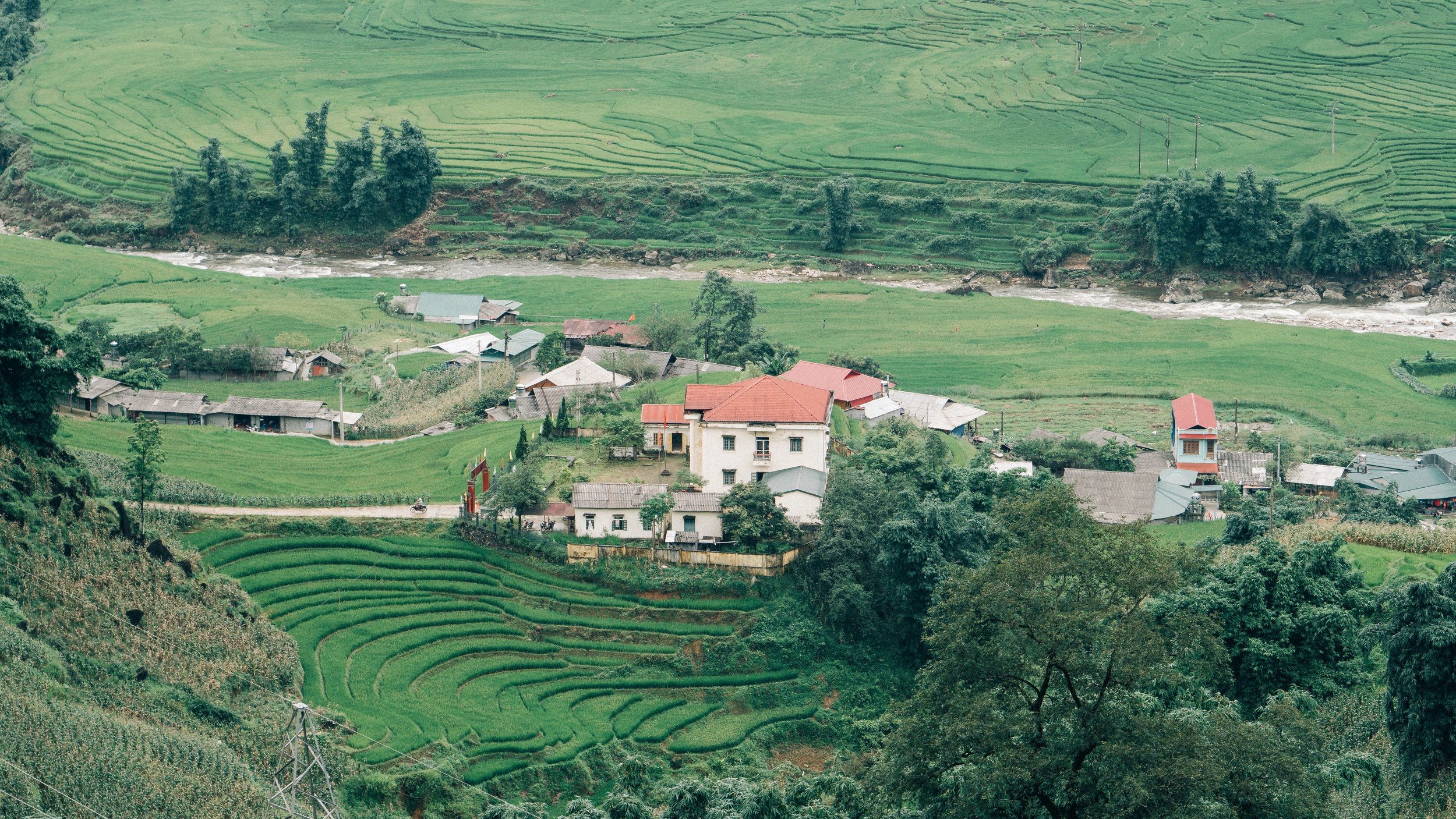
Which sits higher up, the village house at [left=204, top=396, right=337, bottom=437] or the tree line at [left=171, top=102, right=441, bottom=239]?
the tree line at [left=171, top=102, right=441, bottom=239]

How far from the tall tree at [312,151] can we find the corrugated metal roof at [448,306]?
55.7 ft

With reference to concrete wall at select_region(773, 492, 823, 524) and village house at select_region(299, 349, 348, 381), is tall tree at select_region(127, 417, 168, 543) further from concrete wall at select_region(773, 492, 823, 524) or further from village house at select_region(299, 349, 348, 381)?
village house at select_region(299, 349, 348, 381)

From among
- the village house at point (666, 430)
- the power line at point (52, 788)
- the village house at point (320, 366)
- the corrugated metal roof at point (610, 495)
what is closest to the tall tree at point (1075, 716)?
the power line at point (52, 788)

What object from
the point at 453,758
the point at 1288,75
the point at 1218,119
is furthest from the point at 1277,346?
the point at 453,758

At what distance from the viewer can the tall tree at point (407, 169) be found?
81.3 metres

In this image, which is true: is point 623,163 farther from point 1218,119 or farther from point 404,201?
point 1218,119

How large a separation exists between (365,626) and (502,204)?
49473 millimetres

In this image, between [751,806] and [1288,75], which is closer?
[751,806]

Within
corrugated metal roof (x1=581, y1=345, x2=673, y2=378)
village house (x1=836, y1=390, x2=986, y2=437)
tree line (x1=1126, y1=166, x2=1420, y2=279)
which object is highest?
tree line (x1=1126, y1=166, x2=1420, y2=279)

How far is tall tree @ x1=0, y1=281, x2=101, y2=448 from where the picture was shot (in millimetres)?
35688

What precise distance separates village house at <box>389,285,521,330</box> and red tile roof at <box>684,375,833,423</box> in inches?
972

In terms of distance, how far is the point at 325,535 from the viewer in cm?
3988

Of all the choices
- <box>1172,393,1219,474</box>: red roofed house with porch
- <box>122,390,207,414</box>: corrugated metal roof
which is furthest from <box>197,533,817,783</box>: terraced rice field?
<box>1172,393,1219,474</box>: red roofed house with porch

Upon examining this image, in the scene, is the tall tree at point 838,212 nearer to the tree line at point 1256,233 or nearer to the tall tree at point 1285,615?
the tree line at point 1256,233
